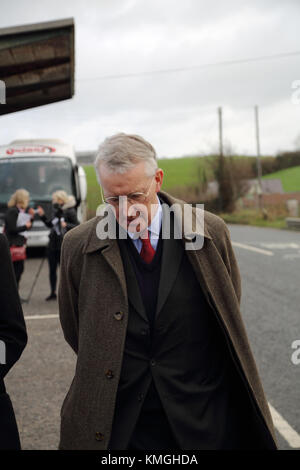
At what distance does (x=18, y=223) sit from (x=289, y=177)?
6477cm

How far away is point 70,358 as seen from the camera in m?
7.00

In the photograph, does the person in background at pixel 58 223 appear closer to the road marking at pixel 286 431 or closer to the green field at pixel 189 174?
the road marking at pixel 286 431

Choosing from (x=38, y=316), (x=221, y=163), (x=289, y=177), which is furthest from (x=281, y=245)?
(x=289, y=177)

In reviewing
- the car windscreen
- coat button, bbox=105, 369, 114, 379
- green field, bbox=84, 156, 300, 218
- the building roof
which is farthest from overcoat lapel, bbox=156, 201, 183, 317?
green field, bbox=84, 156, 300, 218

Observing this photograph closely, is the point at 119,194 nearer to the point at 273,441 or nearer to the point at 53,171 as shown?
the point at 273,441

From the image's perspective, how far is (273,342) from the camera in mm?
7566

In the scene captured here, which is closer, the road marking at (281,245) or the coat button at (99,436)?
the coat button at (99,436)

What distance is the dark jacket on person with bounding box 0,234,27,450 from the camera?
8.51 ft

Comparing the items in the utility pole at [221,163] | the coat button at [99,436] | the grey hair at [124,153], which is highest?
the utility pole at [221,163]

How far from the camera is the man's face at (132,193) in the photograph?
2.54 m

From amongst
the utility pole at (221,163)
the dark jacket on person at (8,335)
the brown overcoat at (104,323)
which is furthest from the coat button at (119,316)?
the utility pole at (221,163)

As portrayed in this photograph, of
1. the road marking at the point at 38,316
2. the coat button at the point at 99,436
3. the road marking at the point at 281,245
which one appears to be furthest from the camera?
the road marking at the point at 281,245
